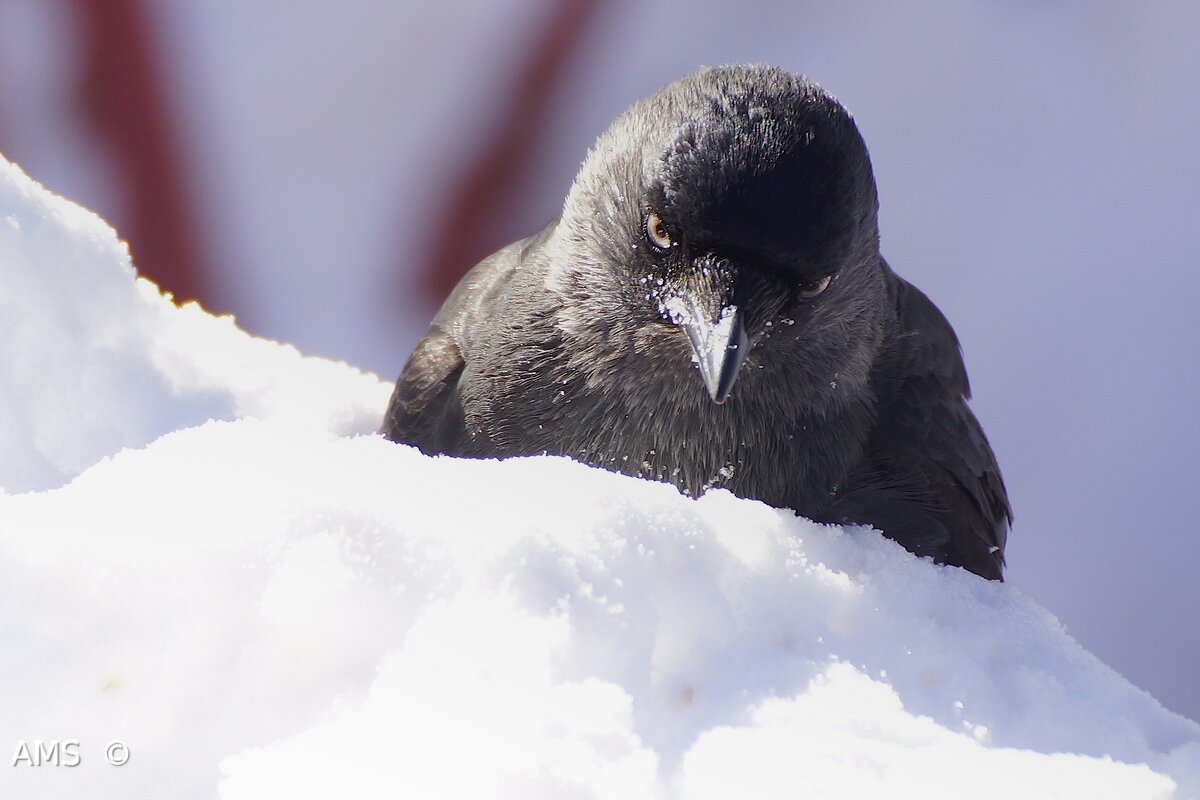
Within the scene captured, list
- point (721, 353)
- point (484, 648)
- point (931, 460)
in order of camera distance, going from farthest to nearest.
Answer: point (931, 460) < point (721, 353) < point (484, 648)

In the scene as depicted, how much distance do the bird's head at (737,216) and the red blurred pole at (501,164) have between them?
2.36 m

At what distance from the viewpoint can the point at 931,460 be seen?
2.44m

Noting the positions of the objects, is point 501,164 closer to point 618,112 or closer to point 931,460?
point 618,112

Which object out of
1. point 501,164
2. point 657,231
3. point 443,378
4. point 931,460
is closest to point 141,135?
point 501,164

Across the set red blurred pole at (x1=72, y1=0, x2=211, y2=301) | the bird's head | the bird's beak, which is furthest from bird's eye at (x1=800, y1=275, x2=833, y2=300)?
red blurred pole at (x1=72, y1=0, x2=211, y2=301)

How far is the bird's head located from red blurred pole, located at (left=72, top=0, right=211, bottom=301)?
3.01 metres

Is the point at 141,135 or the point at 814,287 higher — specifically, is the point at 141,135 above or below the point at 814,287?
above

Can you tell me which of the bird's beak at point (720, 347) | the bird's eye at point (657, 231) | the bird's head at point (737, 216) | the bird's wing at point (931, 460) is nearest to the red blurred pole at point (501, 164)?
the bird's wing at point (931, 460)

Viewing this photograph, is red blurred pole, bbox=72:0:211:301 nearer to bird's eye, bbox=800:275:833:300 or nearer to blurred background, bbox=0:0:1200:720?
blurred background, bbox=0:0:1200:720

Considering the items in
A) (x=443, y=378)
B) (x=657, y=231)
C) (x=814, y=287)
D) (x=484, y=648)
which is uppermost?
(x=443, y=378)

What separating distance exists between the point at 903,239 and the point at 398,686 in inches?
147

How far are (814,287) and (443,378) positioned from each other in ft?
3.22

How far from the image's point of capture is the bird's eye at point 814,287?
1.98 m

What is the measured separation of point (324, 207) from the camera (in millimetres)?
4629
